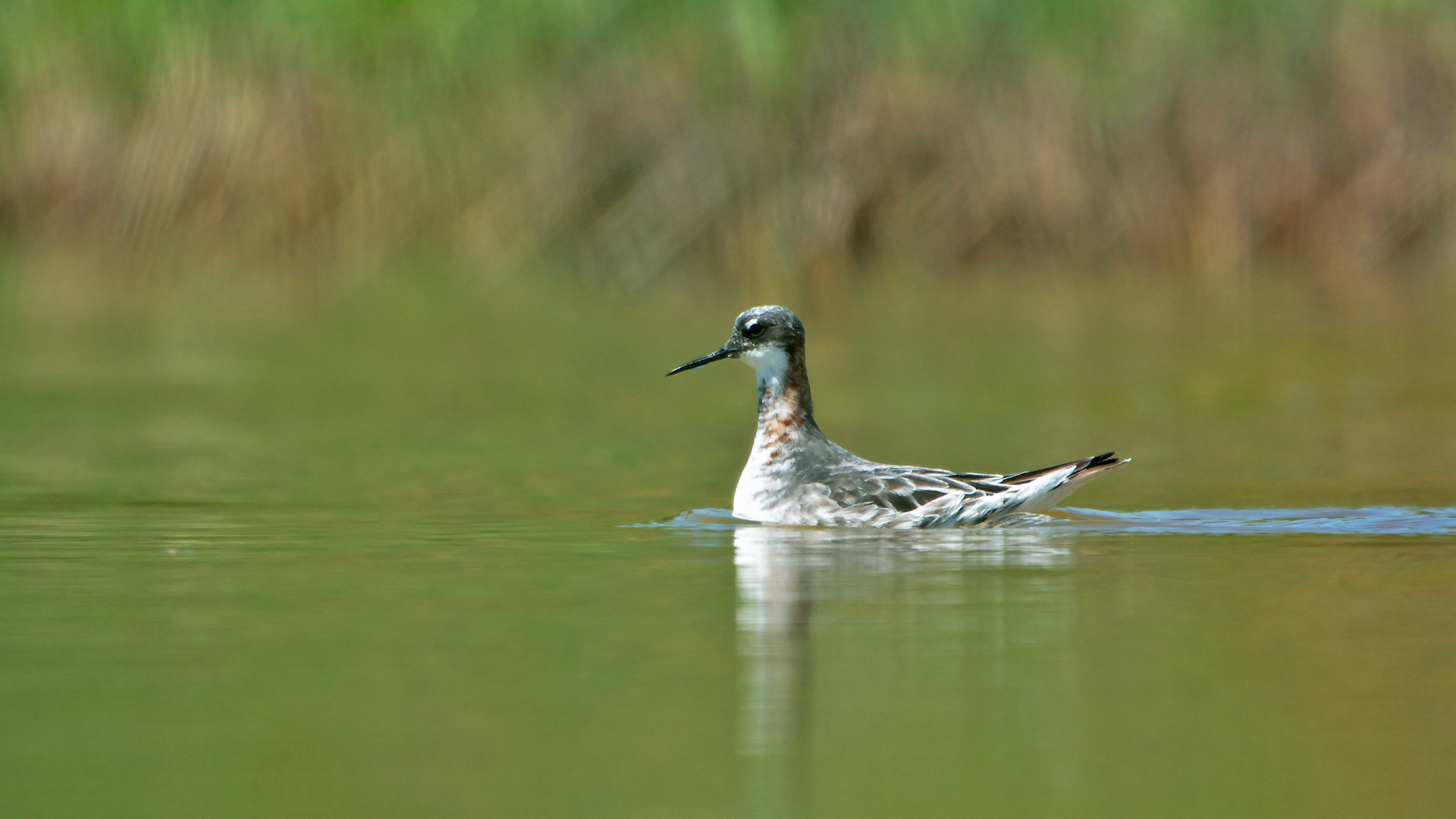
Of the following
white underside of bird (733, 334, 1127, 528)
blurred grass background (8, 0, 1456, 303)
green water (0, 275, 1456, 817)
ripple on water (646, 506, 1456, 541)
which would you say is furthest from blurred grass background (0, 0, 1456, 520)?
ripple on water (646, 506, 1456, 541)

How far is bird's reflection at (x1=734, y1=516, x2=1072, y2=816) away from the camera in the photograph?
3.92m

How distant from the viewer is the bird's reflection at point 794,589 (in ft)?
12.8

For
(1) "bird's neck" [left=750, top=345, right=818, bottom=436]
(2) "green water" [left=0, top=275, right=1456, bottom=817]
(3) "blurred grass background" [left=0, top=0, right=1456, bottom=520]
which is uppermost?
(3) "blurred grass background" [left=0, top=0, right=1456, bottom=520]

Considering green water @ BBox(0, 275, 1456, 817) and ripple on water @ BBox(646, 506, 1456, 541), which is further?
ripple on water @ BBox(646, 506, 1456, 541)

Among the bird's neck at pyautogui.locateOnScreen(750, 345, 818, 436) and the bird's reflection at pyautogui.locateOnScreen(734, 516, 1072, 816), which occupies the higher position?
the bird's neck at pyautogui.locateOnScreen(750, 345, 818, 436)

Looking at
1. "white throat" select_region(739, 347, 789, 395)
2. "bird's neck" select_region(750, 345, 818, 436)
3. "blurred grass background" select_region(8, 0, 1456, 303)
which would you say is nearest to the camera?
"bird's neck" select_region(750, 345, 818, 436)

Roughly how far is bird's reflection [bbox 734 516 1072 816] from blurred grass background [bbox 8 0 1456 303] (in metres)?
9.38

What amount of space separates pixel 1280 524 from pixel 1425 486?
115 centimetres

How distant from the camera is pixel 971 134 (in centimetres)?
1744

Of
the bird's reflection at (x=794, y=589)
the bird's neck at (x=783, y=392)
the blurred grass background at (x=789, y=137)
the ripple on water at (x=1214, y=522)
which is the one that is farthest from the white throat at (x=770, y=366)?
the blurred grass background at (x=789, y=137)

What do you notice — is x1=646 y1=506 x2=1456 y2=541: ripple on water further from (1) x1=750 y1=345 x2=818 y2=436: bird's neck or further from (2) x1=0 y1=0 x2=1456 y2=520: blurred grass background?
(2) x1=0 y1=0 x2=1456 y2=520: blurred grass background

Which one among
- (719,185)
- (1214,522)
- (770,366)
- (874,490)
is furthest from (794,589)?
(719,185)

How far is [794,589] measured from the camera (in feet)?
18.6

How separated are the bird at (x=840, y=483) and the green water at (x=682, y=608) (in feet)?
0.62
